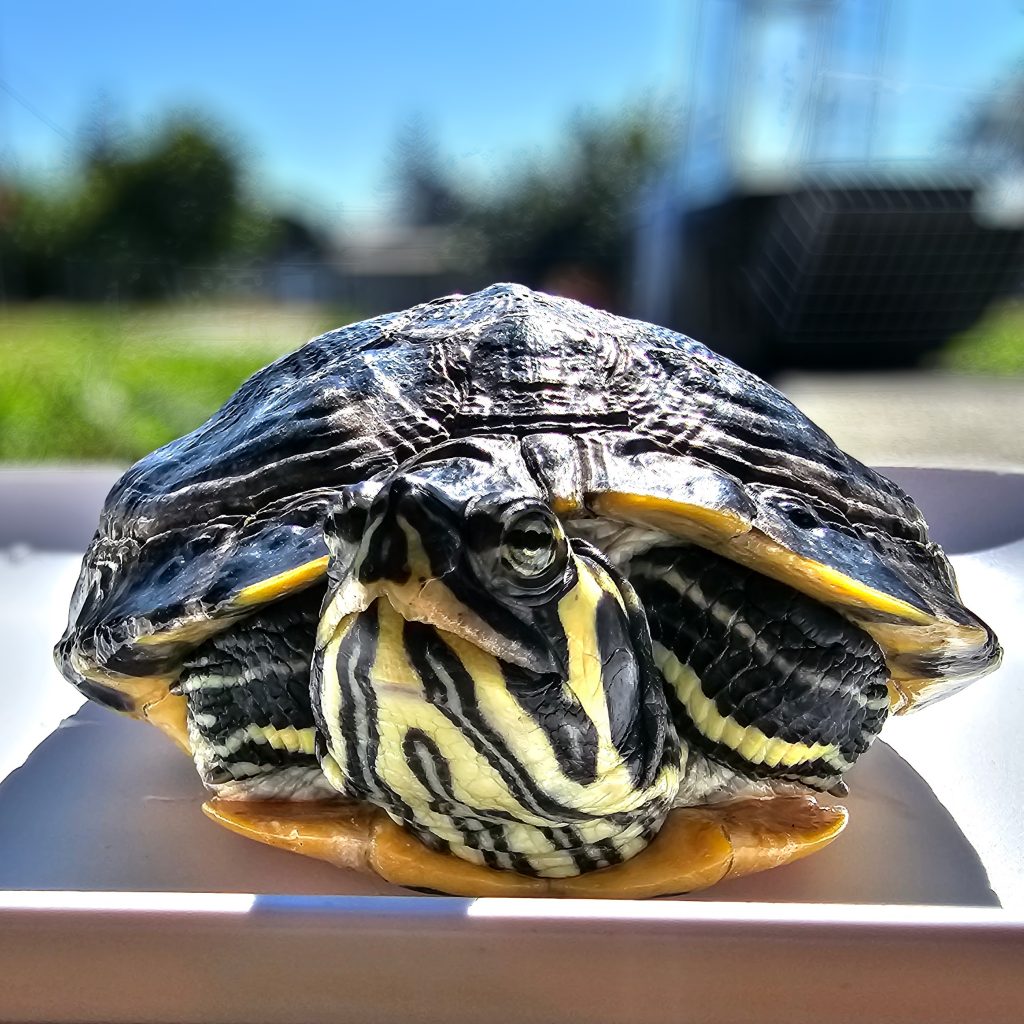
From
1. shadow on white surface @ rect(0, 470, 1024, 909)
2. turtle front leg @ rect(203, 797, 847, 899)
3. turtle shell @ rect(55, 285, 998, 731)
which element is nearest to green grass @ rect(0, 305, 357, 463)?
shadow on white surface @ rect(0, 470, 1024, 909)

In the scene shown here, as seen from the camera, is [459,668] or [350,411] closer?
[459,668]

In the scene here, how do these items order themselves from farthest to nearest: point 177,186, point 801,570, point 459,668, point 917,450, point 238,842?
point 177,186 < point 917,450 < point 238,842 < point 801,570 < point 459,668

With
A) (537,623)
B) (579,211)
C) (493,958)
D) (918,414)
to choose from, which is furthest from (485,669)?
(579,211)

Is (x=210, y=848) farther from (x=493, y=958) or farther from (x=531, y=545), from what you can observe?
(x=531, y=545)

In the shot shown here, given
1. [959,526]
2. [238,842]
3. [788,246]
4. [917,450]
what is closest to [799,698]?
[238,842]

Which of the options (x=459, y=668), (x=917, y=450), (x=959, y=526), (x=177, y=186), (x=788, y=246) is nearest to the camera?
(x=459, y=668)

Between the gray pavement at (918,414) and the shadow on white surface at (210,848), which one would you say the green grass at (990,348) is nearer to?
the gray pavement at (918,414)

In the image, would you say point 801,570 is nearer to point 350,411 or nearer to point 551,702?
point 551,702

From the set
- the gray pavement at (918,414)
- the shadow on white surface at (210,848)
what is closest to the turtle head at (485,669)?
the shadow on white surface at (210,848)
